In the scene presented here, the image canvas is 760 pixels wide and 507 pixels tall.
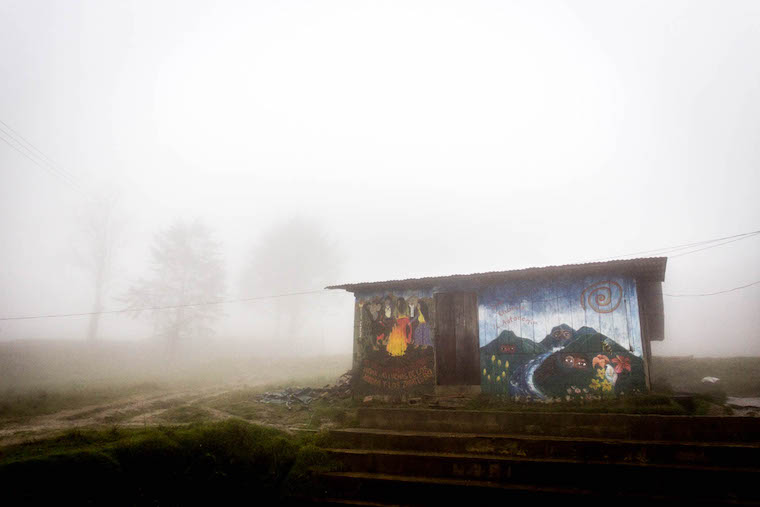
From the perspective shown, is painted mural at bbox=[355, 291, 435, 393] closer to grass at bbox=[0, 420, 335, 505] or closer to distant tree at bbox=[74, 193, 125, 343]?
grass at bbox=[0, 420, 335, 505]

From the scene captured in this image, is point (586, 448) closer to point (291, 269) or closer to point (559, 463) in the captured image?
point (559, 463)

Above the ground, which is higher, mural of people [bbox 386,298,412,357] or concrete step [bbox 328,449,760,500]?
mural of people [bbox 386,298,412,357]

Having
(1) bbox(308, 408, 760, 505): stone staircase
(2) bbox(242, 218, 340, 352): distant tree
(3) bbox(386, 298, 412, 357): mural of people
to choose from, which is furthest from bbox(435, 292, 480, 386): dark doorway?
(2) bbox(242, 218, 340, 352): distant tree

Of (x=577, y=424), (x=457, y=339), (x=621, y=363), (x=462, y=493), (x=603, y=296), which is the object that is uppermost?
(x=603, y=296)

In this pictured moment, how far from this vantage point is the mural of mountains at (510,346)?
410 inches

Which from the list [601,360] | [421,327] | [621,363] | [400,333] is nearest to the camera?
[621,363]

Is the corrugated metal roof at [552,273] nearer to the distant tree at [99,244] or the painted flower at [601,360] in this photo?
the painted flower at [601,360]

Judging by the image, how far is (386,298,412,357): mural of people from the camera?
1198cm

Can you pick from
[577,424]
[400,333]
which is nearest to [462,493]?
[577,424]

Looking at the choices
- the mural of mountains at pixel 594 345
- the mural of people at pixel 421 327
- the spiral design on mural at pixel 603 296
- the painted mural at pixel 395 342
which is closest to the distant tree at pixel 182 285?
the painted mural at pixel 395 342

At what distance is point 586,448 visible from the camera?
5.62 metres

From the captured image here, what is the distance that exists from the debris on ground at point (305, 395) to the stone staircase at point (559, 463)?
19.8 ft

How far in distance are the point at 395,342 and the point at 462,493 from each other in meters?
6.96

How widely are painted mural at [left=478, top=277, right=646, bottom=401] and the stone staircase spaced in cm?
364
